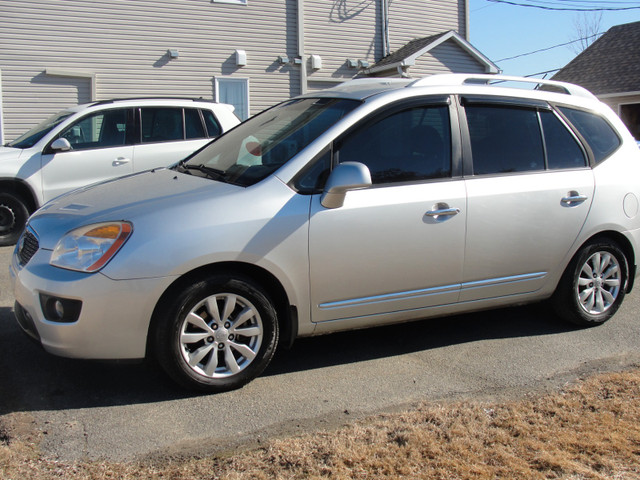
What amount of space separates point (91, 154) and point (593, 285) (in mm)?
6176

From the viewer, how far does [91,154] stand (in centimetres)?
859

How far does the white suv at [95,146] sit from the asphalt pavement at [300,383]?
3.30 meters

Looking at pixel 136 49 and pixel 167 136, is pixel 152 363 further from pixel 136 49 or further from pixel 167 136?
pixel 136 49

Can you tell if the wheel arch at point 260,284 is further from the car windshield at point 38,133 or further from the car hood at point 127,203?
the car windshield at point 38,133

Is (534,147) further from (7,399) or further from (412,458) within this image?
(7,399)

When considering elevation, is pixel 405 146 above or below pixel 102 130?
below

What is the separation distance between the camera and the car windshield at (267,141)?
4.25m

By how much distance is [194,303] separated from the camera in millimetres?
3775

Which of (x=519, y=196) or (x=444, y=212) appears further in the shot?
(x=519, y=196)

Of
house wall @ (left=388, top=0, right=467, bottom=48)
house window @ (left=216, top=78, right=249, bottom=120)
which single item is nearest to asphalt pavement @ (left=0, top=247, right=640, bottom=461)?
house window @ (left=216, top=78, right=249, bottom=120)

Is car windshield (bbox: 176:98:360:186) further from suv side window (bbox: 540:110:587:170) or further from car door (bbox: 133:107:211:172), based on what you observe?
car door (bbox: 133:107:211:172)

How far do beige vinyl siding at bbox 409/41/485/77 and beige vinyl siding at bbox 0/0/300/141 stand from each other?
3.55m

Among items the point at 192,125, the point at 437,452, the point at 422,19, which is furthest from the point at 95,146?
the point at 422,19

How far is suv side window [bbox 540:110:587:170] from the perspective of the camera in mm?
4977
